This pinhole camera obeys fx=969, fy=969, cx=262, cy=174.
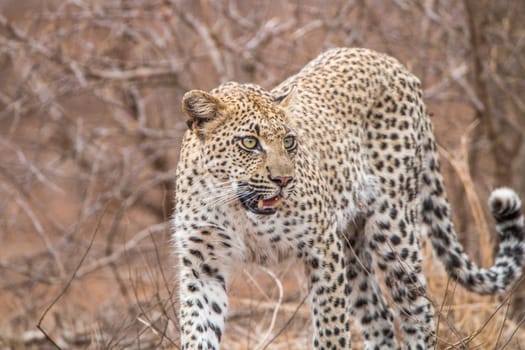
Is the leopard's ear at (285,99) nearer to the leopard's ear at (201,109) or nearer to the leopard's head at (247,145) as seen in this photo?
the leopard's head at (247,145)

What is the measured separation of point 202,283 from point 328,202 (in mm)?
919

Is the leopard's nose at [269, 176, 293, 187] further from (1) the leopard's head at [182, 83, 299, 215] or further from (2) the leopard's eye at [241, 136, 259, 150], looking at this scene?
(2) the leopard's eye at [241, 136, 259, 150]

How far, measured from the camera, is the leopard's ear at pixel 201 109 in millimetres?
5160

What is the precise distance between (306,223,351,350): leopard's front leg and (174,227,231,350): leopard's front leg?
51 centimetres

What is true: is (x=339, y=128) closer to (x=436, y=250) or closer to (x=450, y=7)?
(x=436, y=250)

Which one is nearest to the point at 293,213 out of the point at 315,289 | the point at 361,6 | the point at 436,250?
the point at 315,289

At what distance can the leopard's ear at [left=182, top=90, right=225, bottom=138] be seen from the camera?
16.9 feet

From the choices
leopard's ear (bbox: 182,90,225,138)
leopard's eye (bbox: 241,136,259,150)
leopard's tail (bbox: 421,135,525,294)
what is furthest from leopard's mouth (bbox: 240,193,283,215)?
leopard's tail (bbox: 421,135,525,294)

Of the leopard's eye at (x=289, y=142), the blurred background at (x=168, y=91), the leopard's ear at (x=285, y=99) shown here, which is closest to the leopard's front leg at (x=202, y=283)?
the leopard's eye at (x=289, y=142)

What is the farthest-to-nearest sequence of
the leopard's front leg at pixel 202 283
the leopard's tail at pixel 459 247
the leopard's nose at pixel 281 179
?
the leopard's tail at pixel 459 247 → the leopard's front leg at pixel 202 283 → the leopard's nose at pixel 281 179

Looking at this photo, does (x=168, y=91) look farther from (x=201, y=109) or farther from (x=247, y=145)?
(x=247, y=145)

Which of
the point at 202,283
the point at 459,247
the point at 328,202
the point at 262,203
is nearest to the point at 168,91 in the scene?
the point at 459,247

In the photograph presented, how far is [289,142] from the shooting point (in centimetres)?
521

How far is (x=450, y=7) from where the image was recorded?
9.71 m
